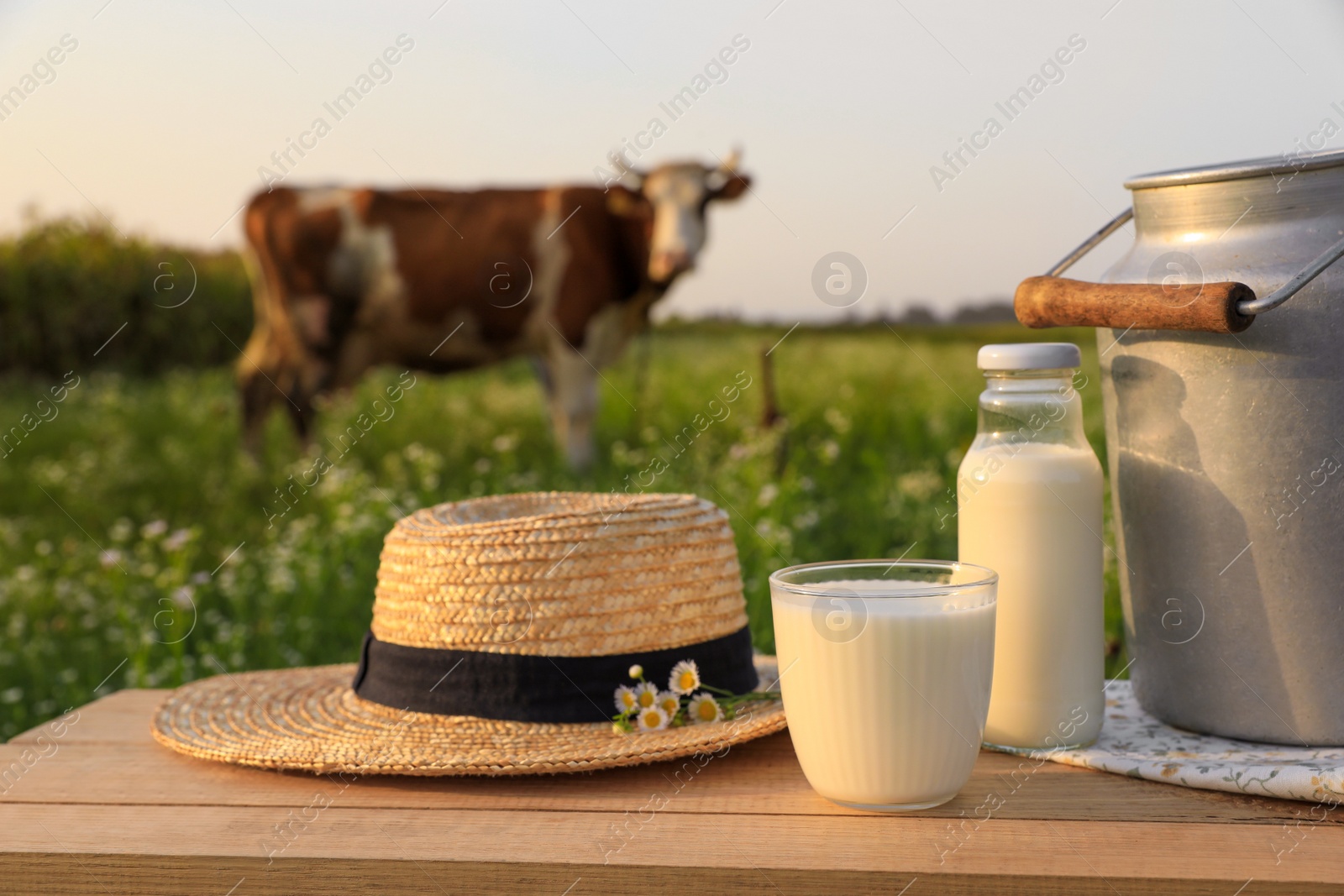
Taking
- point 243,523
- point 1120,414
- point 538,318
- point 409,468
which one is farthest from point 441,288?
point 1120,414

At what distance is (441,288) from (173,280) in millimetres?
3571

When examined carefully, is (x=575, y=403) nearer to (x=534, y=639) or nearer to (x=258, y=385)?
(x=258, y=385)

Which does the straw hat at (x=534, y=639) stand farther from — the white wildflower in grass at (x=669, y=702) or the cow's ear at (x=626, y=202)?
the cow's ear at (x=626, y=202)

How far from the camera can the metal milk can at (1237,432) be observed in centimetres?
87

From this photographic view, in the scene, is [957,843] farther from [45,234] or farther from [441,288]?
[45,234]

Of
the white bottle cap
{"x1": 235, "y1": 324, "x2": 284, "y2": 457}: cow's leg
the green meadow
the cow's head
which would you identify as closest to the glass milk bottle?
the white bottle cap

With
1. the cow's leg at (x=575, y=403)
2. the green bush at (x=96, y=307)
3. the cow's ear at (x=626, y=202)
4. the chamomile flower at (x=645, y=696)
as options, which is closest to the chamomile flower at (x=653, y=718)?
the chamomile flower at (x=645, y=696)

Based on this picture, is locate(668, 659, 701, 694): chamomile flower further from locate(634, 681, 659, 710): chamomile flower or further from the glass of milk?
the glass of milk

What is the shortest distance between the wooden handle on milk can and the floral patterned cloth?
0.33m

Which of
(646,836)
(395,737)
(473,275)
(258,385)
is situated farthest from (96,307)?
(646,836)

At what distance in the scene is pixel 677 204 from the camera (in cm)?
400

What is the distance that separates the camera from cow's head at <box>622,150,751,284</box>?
394 cm

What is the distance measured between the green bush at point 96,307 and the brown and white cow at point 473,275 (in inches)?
104

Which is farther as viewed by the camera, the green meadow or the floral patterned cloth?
the green meadow
